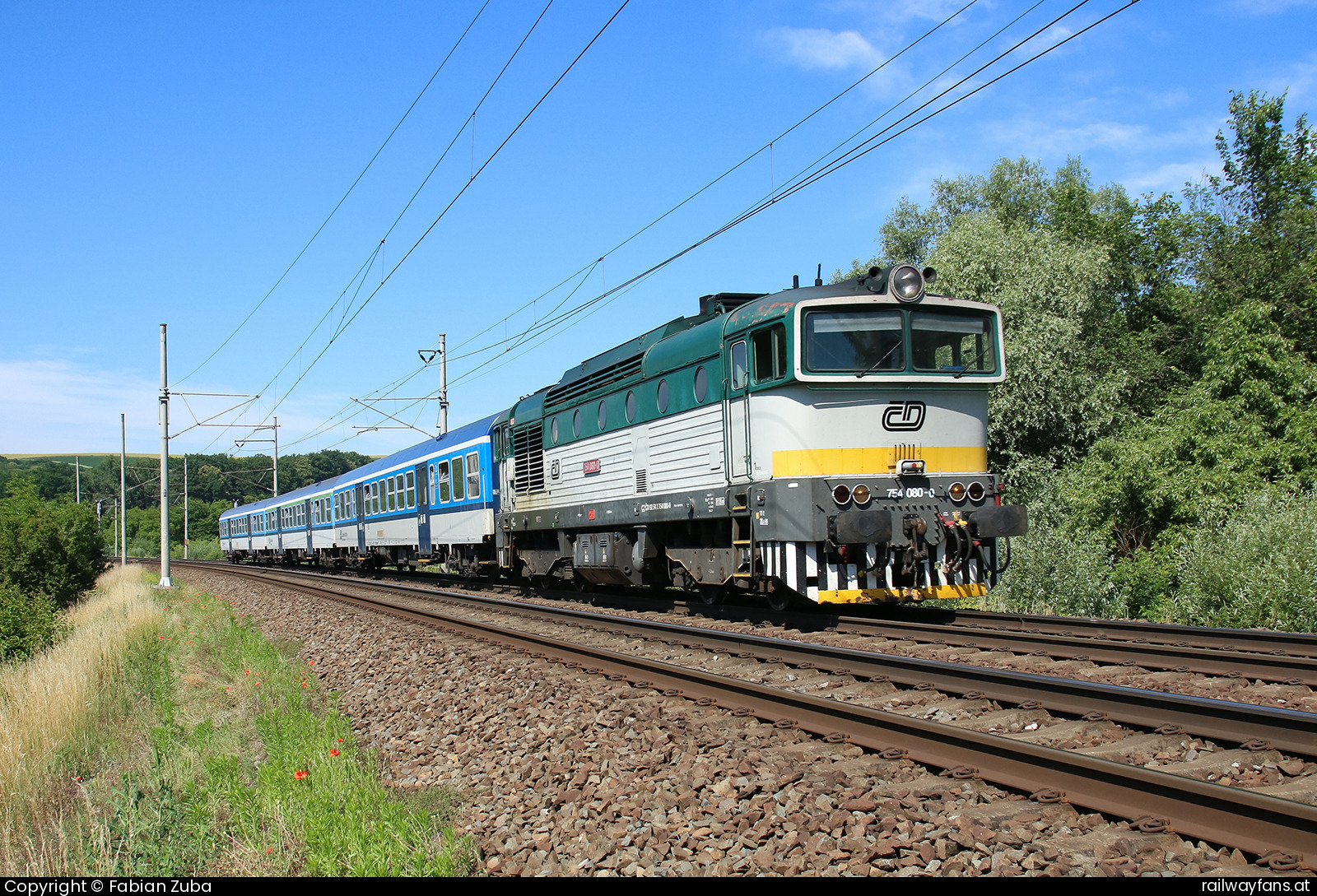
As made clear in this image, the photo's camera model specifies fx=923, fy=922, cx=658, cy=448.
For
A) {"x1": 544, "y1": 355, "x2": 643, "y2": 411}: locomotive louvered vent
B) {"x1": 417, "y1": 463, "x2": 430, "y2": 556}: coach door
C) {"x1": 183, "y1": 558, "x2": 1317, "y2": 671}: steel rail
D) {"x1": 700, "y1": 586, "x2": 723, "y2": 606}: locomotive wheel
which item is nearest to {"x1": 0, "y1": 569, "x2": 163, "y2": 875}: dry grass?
{"x1": 183, "y1": 558, "x2": 1317, "y2": 671}: steel rail

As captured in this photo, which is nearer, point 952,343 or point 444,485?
point 952,343

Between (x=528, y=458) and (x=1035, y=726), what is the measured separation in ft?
46.0

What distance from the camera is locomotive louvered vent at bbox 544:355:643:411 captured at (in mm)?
14367

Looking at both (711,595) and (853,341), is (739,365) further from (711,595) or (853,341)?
(711,595)

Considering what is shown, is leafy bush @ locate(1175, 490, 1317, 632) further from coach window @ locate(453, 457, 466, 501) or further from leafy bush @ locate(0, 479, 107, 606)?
leafy bush @ locate(0, 479, 107, 606)

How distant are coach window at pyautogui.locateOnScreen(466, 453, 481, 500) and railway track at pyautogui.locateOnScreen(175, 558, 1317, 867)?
12.1 metres

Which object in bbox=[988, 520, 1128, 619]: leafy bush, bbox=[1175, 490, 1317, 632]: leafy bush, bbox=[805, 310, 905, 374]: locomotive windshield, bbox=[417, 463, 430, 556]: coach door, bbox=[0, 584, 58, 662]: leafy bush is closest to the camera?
bbox=[805, 310, 905, 374]: locomotive windshield

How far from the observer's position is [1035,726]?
6074 millimetres

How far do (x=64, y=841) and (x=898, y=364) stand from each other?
29.6ft

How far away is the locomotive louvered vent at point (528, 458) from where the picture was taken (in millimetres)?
18266

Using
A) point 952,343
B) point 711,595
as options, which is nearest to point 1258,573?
point 952,343

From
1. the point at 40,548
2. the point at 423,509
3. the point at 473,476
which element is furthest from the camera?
the point at 423,509

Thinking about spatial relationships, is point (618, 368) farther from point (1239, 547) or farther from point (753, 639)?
point (1239, 547)

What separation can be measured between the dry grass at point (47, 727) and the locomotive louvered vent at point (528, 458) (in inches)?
286
